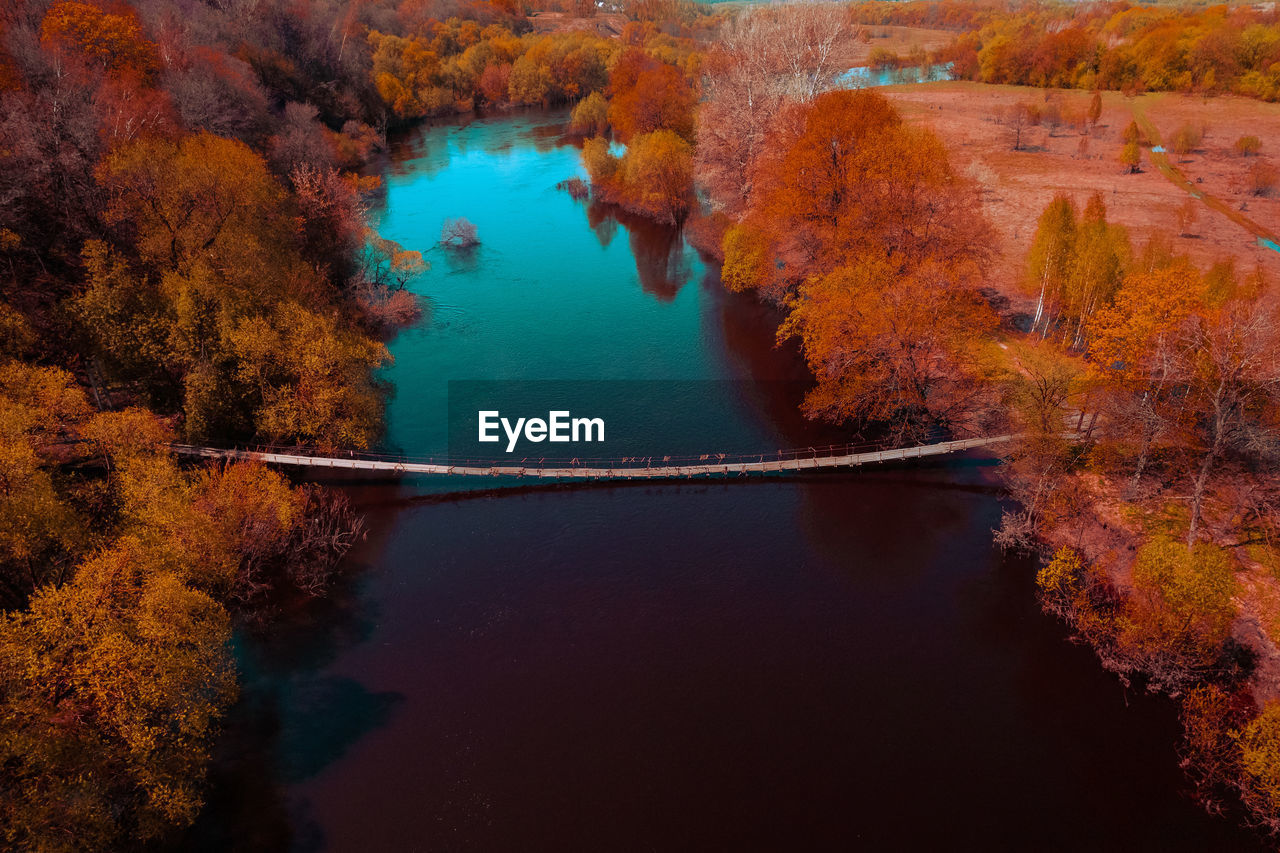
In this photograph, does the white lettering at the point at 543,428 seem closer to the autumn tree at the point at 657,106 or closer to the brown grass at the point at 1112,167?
the brown grass at the point at 1112,167

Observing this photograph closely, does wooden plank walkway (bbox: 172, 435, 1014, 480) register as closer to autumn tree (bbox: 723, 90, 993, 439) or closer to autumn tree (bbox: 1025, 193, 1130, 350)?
autumn tree (bbox: 723, 90, 993, 439)

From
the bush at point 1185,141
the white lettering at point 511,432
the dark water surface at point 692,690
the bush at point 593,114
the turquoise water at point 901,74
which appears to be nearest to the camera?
the dark water surface at point 692,690

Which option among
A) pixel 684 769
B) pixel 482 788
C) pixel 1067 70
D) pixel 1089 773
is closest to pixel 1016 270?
pixel 1089 773

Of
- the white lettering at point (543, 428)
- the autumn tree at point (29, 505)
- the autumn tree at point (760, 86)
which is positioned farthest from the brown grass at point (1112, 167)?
the autumn tree at point (29, 505)

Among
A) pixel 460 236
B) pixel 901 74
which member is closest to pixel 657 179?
pixel 460 236

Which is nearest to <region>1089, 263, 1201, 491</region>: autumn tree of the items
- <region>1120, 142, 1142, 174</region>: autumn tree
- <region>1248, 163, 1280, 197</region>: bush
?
<region>1248, 163, 1280, 197</region>: bush

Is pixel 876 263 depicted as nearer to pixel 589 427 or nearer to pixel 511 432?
pixel 589 427
